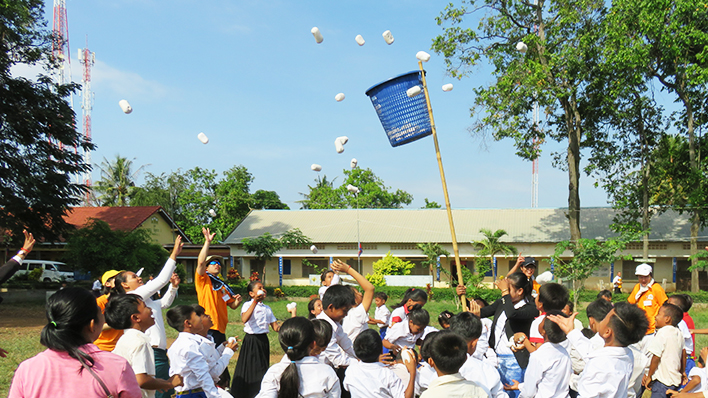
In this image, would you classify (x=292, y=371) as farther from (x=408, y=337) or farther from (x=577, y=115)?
(x=577, y=115)

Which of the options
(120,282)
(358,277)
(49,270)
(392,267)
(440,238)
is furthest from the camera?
(440,238)

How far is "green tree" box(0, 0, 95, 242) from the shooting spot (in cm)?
1822

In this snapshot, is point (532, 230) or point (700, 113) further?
point (532, 230)

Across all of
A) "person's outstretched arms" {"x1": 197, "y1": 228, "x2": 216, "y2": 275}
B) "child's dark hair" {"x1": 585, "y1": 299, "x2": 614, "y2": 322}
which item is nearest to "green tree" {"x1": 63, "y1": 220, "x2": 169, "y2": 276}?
"person's outstretched arms" {"x1": 197, "y1": 228, "x2": 216, "y2": 275}

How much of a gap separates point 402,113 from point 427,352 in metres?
3.23

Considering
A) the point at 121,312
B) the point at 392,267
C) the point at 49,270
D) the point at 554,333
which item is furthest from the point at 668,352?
the point at 49,270

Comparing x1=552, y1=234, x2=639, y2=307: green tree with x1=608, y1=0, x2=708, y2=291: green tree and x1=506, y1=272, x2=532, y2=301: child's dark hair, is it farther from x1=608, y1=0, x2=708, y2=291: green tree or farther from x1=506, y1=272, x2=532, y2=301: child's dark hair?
x1=506, y1=272, x2=532, y2=301: child's dark hair

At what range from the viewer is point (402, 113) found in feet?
19.6

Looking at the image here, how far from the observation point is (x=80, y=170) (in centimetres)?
2097

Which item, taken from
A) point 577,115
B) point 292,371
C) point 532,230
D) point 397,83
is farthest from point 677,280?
point 292,371

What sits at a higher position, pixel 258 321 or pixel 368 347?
pixel 368 347

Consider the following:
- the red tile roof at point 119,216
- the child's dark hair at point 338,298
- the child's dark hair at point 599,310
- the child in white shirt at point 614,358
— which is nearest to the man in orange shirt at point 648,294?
the child's dark hair at point 599,310

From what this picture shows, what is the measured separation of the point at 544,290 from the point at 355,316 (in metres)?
1.68

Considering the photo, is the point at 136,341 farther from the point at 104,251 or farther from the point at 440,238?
the point at 440,238
